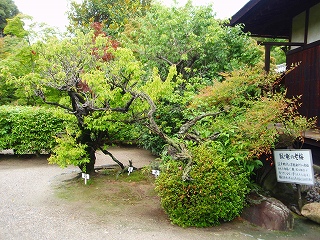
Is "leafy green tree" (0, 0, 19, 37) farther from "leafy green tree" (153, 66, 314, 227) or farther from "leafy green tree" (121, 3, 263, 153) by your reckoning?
"leafy green tree" (153, 66, 314, 227)

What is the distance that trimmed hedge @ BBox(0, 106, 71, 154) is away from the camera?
1053cm

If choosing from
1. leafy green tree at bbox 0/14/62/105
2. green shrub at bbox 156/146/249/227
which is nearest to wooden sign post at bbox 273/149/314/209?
green shrub at bbox 156/146/249/227

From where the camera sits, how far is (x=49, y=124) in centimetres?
1074

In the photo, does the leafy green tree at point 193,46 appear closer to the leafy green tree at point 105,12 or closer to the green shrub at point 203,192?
the green shrub at point 203,192

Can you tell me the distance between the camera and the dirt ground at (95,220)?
4414 mm

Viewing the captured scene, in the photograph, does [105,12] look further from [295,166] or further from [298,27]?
[295,166]

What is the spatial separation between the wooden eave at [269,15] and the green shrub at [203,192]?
419cm

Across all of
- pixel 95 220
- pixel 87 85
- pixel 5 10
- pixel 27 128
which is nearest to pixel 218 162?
pixel 95 220

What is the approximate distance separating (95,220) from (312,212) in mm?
3824

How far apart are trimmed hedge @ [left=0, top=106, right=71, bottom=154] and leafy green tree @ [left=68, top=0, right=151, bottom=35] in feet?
34.4

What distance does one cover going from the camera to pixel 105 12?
869 inches

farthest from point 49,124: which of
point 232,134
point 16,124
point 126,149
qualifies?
point 232,134

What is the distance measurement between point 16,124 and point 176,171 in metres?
7.97

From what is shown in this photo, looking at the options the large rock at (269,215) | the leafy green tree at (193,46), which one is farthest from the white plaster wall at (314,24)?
the large rock at (269,215)
